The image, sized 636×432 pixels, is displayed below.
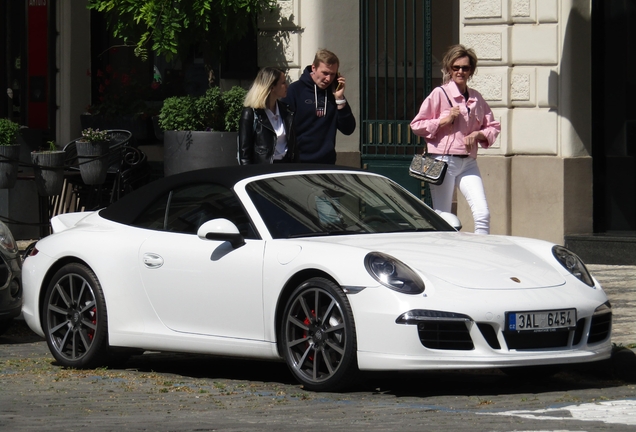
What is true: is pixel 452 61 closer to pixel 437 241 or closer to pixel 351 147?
pixel 437 241

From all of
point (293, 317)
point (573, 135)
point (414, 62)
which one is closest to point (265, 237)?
point (293, 317)

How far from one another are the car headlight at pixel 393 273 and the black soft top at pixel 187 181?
4.33ft

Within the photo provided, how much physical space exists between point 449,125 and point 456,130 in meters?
0.08

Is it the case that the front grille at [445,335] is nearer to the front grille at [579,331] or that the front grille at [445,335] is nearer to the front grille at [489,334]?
the front grille at [489,334]

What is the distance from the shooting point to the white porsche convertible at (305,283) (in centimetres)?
710

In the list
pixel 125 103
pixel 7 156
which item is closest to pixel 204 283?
pixel 7 156

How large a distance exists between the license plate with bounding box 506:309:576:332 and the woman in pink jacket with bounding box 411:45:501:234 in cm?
350

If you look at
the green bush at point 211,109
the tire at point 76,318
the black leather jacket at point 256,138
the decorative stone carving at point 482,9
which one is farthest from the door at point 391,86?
the tire at point 76,318

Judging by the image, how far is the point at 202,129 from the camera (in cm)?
1461

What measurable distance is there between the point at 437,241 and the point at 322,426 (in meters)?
1.88

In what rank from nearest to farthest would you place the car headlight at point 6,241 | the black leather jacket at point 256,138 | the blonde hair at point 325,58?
the car headlight at point 6,241, the black leather jacket at point 256,138, the blonde hair at point 325,58

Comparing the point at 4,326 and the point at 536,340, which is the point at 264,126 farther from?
the point at 536,340

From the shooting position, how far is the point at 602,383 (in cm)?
785

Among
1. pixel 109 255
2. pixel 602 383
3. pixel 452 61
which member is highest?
pixel 452 61
